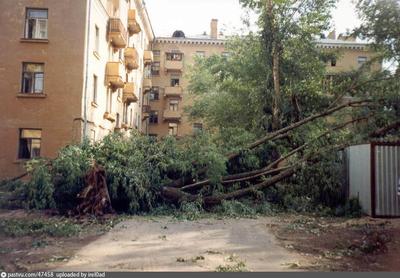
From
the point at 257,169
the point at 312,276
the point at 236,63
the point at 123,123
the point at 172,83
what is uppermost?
the point at 172,83

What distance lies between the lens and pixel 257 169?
15.2 m

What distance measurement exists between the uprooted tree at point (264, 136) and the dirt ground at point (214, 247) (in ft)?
5.97

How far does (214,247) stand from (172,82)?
40.5 m

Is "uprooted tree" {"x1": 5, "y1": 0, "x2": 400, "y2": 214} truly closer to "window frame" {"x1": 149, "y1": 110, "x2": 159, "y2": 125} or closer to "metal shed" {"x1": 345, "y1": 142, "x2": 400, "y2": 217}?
"metal shed" {"x1": 345, "y1": 142, "x2": 400, "y2": 217}

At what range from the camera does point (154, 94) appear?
156 feet

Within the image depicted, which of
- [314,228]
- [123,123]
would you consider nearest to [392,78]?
[314,228]

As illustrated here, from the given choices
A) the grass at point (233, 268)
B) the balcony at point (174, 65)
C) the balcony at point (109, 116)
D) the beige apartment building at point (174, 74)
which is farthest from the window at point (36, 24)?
the balcony at point (174, 65)

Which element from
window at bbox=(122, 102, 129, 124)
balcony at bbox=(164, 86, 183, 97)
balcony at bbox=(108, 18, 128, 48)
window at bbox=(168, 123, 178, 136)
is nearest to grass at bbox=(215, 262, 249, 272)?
balcony at bbox=(108, 18, 128, 48)

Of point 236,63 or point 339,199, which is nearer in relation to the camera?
point 339,199

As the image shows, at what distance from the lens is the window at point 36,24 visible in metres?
21.5

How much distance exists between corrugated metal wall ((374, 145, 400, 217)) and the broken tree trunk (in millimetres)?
7650

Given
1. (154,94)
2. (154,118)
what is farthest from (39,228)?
(154,94)

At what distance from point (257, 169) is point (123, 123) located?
60.2 feet

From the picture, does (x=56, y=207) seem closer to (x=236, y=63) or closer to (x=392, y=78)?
(x=392, y=78)
